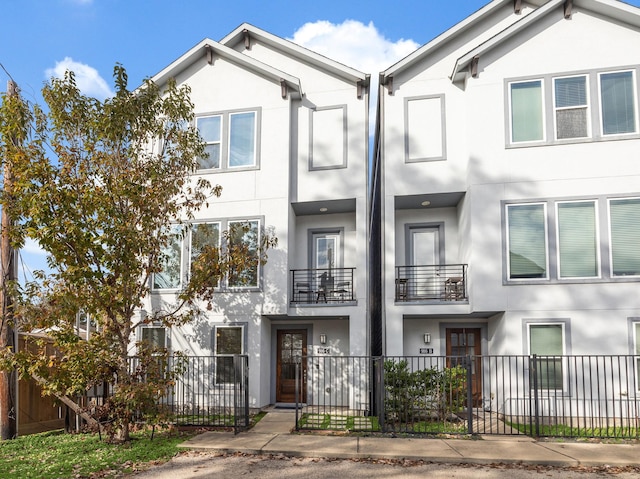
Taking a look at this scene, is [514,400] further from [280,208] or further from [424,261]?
[280,208]

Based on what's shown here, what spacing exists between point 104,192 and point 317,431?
6.43 meters

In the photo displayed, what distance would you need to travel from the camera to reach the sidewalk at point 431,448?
27.6 ft

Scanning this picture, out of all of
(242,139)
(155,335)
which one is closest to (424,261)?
(242,139)

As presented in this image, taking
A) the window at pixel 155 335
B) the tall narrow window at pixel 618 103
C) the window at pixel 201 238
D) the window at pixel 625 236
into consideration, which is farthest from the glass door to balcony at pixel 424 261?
the window at pixel 155 335

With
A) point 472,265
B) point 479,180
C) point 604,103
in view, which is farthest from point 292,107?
point 604,103

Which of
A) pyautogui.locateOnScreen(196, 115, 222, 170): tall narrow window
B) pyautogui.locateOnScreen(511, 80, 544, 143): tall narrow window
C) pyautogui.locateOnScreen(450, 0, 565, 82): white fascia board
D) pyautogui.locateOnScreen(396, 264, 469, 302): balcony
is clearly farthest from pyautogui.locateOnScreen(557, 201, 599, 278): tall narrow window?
pyautogui.locateOnScreen(196, 115, 222, 170): tall narrow window

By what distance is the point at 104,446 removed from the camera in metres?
9.51

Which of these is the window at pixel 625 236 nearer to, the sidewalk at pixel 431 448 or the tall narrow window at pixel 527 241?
the tall narrow window at pixel 527 241

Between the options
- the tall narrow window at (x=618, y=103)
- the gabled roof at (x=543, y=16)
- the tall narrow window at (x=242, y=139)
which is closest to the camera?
the tall narrow window at (x=618, y=103)

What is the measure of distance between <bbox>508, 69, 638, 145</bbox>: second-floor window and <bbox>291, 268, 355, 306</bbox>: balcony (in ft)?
18.4

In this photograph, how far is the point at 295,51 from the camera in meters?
14.4

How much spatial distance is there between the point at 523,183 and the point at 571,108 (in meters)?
2.15

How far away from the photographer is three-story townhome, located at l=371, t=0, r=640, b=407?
1169 cm

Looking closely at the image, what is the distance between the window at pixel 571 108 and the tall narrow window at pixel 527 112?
1.26 ft
